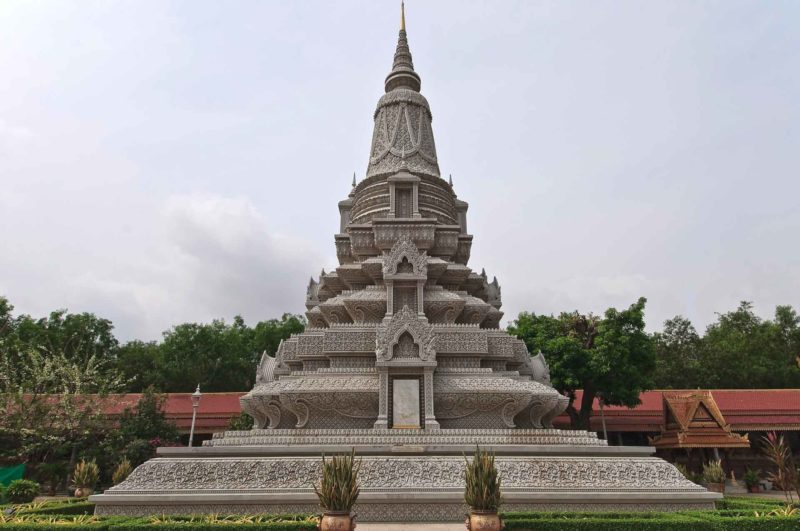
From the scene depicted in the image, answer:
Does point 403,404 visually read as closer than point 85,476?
Yes

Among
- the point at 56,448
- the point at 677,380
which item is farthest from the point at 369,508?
the point at 677,380

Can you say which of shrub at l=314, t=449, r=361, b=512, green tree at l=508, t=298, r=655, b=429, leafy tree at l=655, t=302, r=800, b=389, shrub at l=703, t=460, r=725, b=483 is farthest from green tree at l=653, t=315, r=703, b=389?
shrub at l=314, t=449, r=361, b=512

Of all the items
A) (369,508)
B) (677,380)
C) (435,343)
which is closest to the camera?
(369,508)

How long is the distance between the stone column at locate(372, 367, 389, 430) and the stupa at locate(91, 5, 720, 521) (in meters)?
0.04

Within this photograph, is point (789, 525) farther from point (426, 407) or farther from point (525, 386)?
point (426, 407)

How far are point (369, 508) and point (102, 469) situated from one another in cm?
1617

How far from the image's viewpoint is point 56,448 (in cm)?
2162

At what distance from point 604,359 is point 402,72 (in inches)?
618

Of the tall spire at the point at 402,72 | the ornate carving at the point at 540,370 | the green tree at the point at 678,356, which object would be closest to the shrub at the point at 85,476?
the ornate carving at the point at 540,370

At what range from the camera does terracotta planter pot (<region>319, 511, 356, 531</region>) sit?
7.84 metres

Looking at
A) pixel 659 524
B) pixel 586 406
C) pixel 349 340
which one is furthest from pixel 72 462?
pixel 586 406

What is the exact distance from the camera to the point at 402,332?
46.5 feet

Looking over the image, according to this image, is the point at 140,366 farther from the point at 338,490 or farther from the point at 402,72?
the point at 338,490

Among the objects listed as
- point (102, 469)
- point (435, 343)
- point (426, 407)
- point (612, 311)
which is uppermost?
point (612, 311)
